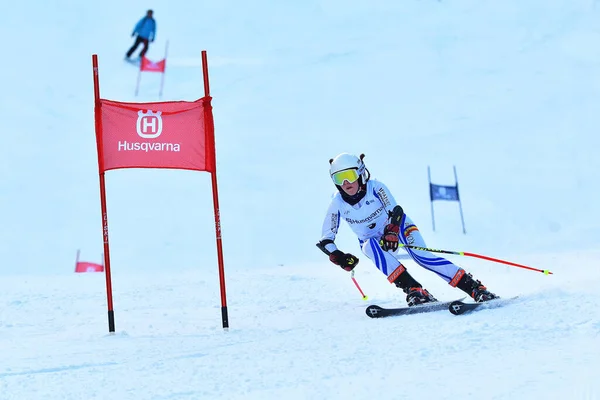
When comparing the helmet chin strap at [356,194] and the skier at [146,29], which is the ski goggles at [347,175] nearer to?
the helmet chin strap at [356,194]

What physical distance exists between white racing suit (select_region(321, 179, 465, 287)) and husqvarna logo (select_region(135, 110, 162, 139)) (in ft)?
4.69

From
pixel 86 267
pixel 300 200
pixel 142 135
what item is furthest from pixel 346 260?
pixel 300 200

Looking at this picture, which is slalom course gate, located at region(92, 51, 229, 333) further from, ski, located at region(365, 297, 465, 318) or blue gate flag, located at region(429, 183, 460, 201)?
blue gate flag, located at region(429, 183, 460, 201)

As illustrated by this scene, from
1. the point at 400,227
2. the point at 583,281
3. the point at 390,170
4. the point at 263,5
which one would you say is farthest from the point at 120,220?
the point at 263,5

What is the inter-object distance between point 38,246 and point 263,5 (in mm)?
21616

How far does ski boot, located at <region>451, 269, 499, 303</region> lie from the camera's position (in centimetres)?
534

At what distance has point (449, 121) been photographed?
1888 centimetres

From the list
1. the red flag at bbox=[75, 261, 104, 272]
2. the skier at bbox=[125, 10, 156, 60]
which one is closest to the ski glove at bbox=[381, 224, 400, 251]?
the red flag at bbox=[75, 261, 104, 272]

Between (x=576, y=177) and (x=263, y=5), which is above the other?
(x=263, y=5)

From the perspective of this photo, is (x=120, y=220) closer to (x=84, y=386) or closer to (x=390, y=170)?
(x=390, y=170)

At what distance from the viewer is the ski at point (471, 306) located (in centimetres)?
495

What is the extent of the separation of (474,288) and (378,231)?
85 cm

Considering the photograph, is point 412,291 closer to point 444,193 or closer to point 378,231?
point 378,231

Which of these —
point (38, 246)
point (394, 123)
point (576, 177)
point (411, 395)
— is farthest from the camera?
point (394, 123)
